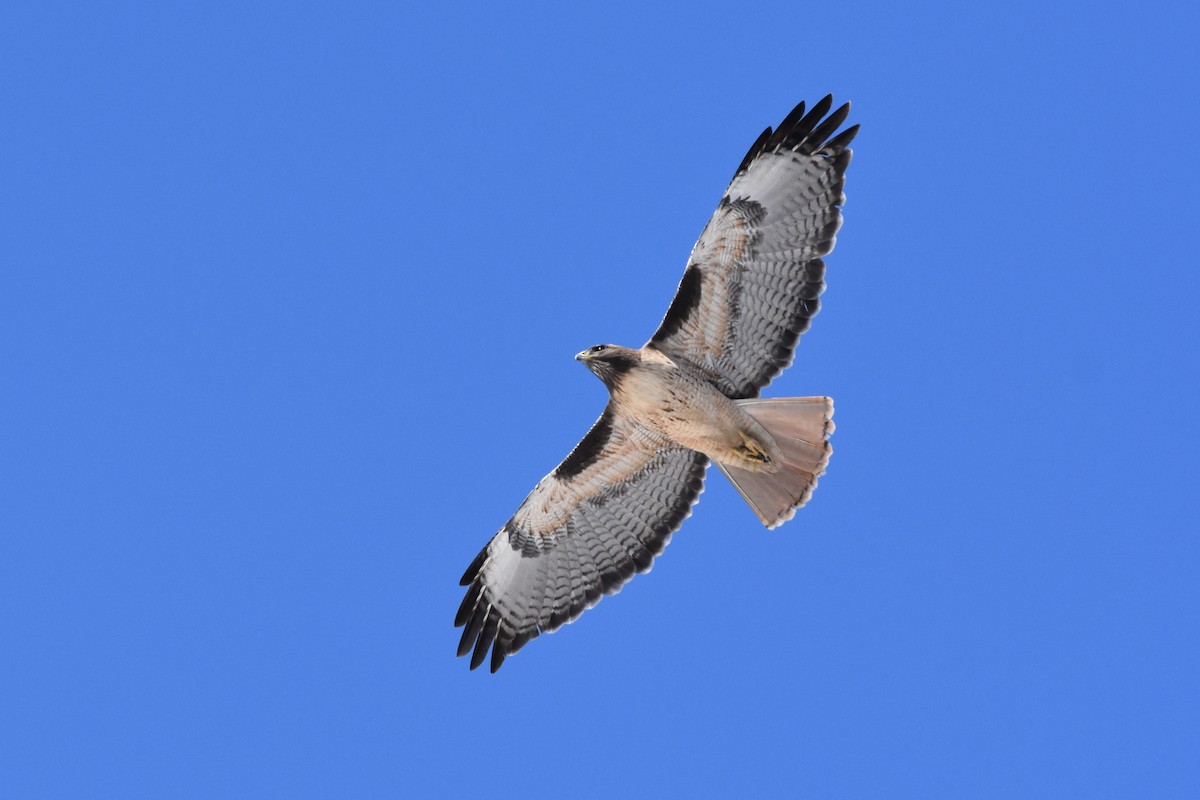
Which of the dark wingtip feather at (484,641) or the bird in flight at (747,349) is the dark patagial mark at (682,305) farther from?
the dark wingtip feather at (484,641)

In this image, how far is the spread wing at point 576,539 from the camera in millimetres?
13477

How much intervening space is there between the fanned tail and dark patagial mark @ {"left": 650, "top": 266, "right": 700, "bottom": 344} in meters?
0.87

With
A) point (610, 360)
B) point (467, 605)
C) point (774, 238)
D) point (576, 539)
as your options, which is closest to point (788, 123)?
point (774, 238)

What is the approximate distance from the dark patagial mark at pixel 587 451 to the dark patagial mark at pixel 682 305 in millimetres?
921

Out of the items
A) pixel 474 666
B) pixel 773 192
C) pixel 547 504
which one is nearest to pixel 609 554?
pixel 547 504

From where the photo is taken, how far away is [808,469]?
12.8m

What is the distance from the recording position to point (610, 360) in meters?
12.5

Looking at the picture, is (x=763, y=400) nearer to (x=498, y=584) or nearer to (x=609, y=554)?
(x=609, y=554)

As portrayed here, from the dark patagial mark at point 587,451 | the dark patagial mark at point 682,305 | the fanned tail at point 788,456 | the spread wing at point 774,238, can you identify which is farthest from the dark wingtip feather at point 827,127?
the dark patagial mark at point 587,451

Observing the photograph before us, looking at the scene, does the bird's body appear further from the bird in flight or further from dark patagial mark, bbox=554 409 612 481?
dark patagial mark, bbox=554 409 612 481

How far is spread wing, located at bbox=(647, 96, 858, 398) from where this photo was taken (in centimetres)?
1252

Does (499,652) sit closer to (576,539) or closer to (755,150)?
(576,539)

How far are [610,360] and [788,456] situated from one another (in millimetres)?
1737

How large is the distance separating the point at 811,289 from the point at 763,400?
1.02 metres
